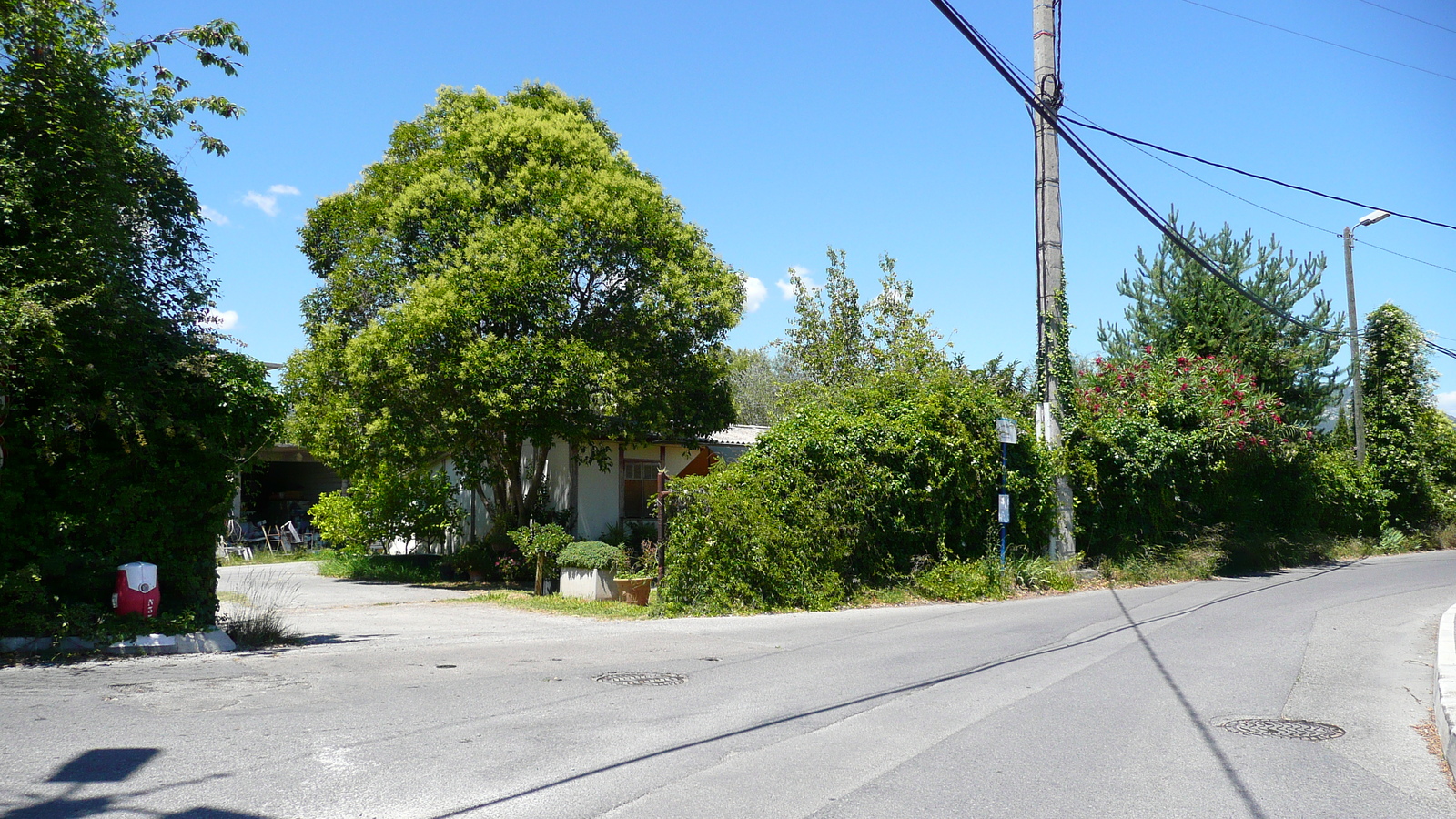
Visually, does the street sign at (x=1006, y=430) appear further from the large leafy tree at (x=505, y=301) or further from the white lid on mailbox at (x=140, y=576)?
the white lid on mailbox at (x=140, y=576)

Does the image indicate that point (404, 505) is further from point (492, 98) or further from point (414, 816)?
point (414, 816)

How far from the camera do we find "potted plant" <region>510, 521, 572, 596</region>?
677 inches

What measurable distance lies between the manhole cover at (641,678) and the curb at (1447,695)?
5200mm

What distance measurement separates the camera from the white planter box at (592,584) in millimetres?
16297

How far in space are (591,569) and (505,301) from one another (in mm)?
4924

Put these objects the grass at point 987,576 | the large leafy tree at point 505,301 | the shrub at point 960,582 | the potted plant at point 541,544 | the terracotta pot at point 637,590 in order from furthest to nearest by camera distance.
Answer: the potted plant at point 541,544, the large leafy tree at point 505,301, the terracotta pot at point 637,590, the shrub at point 960,582, the grass at point 987,576

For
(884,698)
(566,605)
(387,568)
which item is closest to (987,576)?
(566,605)

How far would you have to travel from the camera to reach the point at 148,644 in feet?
28.6

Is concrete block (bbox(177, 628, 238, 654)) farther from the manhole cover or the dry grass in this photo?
the dry grass

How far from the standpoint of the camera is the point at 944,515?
15.8m

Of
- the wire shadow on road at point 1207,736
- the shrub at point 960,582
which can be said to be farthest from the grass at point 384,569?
the wire shadow on road at point 1207,736

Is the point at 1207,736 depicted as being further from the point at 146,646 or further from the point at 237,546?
the point at 237,546

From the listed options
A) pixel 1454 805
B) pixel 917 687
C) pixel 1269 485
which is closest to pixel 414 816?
pixel 917 687

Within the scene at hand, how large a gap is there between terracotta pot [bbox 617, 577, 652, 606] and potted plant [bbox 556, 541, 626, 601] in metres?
0.57
